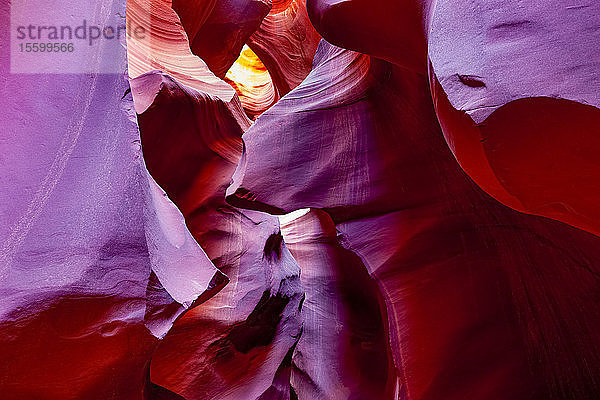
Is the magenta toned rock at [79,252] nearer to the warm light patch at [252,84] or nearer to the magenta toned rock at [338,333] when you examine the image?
the magenta toned rock at [338,333]

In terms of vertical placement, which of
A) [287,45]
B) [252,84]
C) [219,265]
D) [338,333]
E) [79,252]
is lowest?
Answer: [252,84]

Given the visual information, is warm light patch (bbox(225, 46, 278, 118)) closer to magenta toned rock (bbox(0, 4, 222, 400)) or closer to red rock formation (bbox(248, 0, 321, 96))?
red rock formation (bbox(248, 0, 321, 96))

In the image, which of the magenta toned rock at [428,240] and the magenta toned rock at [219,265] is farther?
the magenta toned rock at [219,265]

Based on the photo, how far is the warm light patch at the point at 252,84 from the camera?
17.8ft

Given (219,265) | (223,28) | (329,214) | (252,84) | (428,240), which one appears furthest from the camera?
(252,84)

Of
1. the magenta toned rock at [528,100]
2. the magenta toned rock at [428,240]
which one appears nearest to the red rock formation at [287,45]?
the magenta toned rock at [428,240]

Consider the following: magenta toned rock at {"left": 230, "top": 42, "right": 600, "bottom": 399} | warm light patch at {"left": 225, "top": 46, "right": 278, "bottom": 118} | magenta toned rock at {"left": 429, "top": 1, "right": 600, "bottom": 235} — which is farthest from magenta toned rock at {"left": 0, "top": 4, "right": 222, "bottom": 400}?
warm light patch at {"left": 225, "top": 46, "right": 278, "bottom": 118}

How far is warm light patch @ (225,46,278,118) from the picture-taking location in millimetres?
5426

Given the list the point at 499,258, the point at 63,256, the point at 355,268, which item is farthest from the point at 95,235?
the point at 355,268

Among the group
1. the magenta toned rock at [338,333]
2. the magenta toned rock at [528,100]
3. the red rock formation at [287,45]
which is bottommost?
the magenta toned rock at [338,333]

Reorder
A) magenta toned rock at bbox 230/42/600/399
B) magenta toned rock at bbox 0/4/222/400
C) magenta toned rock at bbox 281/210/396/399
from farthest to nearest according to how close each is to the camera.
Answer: magenta toned rock at bbox 281/210/396/399 < magenta toned rock at bbox 230/42/600/399 < magenta toned rock at bbox 0/4/222/400

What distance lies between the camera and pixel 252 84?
590 cm

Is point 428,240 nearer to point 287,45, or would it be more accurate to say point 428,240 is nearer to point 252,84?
point 287,45

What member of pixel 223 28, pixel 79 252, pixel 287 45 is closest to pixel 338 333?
pixel 79 252
